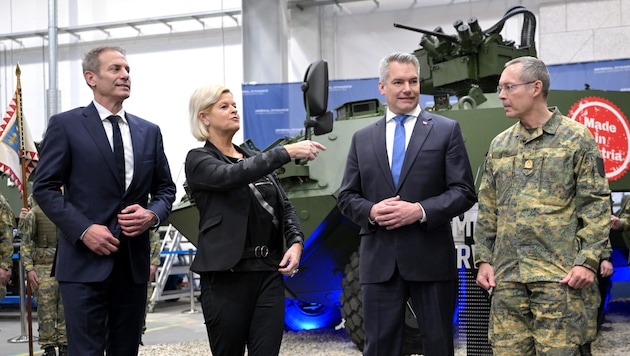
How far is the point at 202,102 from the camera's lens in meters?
3.76

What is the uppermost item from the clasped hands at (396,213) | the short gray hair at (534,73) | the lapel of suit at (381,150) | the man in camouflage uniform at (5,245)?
the short gray hair at (534,73)

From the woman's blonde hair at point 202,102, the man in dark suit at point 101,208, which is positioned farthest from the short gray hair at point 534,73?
the man in dark suit at point 101,208

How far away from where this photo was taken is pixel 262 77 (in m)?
17.0

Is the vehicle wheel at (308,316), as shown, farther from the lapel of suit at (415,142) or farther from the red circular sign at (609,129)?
the lapel of suit at (415,142)

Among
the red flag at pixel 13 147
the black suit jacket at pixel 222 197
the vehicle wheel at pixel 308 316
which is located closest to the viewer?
the black suit jacket at pixel 222 197

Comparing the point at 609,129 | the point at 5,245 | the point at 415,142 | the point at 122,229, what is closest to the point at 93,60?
the point at 122,229

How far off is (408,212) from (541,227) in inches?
25.3

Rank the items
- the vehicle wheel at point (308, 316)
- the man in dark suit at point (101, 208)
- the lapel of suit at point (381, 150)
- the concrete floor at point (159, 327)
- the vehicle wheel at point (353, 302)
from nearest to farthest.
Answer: the man in dark suit at point (101, 208) → the lapel of suit at point (381, 150) → the vehicle wheel at point (353, 302) → the vehicle wheel at point (308, 316) → the concrete floor at point (159, 327)

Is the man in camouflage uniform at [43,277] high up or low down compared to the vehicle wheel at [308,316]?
up

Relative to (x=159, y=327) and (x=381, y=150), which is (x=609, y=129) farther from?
(x=159, y=327)

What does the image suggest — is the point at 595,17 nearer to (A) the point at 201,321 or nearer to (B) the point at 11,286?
(A) the point at 201,321

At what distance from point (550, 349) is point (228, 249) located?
1576 mm

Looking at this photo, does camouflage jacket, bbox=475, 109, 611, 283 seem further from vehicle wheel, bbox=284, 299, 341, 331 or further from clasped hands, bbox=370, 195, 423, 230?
vehicle wheel, bbox=284, 299, 341, 331

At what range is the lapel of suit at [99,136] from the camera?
3820mm
